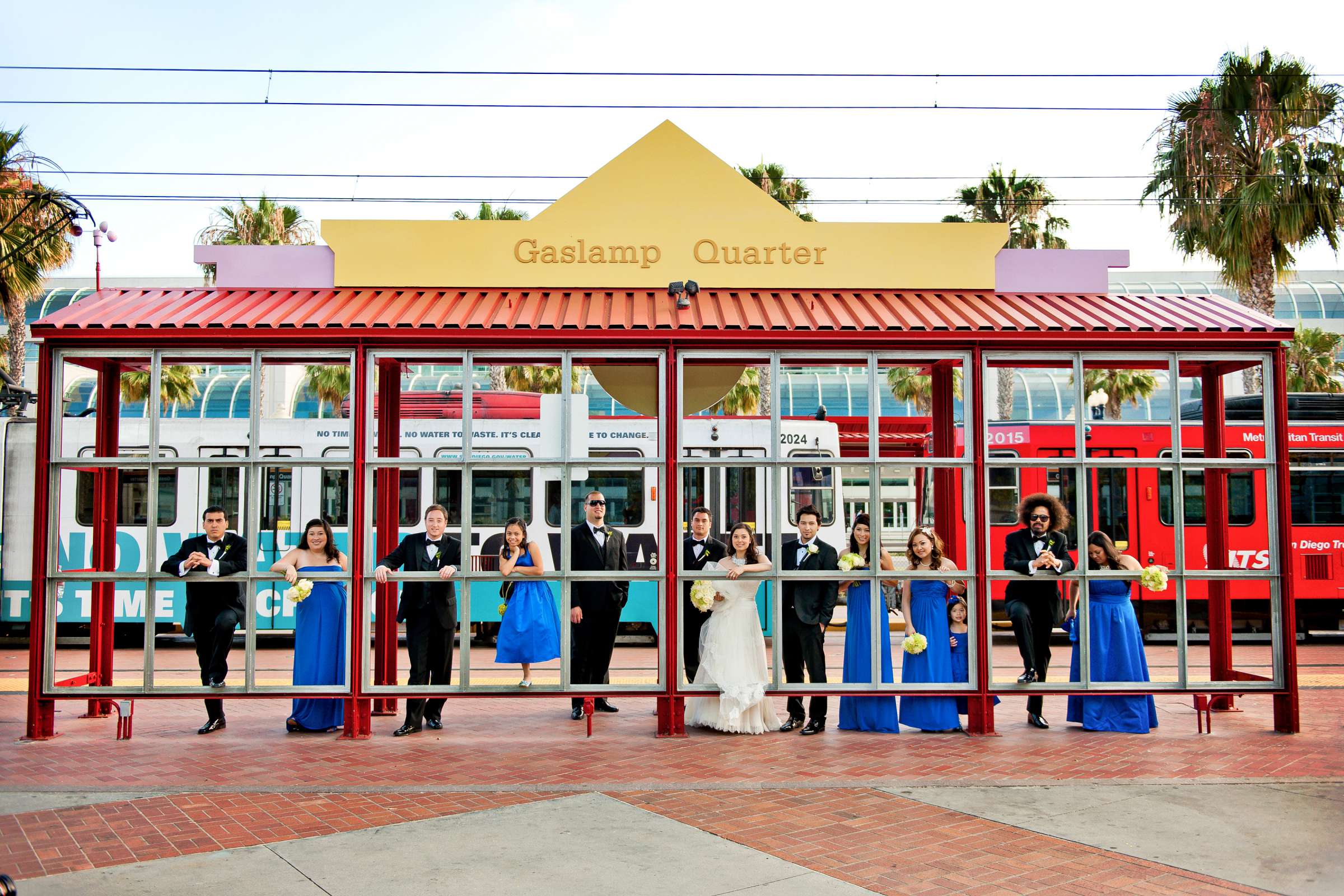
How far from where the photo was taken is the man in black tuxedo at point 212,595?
8.53 meters

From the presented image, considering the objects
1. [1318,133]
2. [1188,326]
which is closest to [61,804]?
[1188,326]

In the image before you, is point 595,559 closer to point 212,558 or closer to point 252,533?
point 252,533

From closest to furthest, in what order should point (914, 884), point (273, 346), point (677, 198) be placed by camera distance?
point (914, 884) → point (273, 346) → point (677, 198)

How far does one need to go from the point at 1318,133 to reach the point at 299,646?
19745 mm

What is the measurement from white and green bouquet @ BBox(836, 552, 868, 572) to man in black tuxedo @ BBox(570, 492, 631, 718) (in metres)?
1.97

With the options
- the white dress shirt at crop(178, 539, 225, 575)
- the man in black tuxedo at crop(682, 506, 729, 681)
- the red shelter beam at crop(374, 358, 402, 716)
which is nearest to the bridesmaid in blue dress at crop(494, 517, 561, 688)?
the red shelter beam at crop(374, 358, 402, 716)

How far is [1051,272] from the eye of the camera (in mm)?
9844

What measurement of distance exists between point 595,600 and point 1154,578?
4621 mm

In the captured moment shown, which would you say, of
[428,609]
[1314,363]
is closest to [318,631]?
[428,609]

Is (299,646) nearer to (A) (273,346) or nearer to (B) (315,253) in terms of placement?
(A) (273,346)

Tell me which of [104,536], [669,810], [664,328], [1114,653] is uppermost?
[664,328]

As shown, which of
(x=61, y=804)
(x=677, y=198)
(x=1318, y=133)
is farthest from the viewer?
(x=1318, y=133)

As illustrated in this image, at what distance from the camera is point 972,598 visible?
339 inches

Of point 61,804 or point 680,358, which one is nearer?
point 61,804
